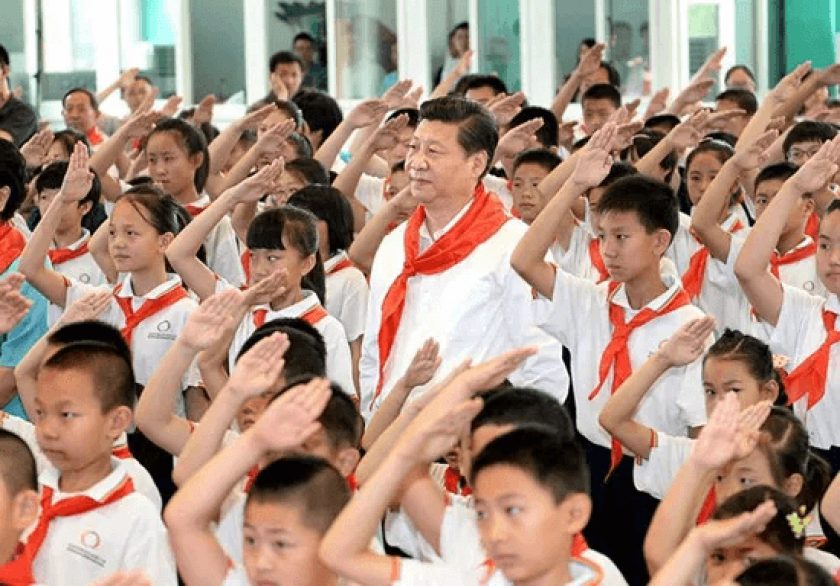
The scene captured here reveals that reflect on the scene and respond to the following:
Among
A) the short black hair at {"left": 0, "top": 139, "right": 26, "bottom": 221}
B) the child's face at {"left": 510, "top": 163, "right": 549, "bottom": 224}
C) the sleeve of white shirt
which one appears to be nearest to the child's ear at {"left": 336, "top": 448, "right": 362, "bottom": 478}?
the sleeve of white shirt

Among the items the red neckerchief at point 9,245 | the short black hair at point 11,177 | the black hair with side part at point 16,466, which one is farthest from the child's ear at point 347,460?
the short black hair at point 11,177

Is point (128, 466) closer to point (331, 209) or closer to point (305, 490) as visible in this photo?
point (305, 490)

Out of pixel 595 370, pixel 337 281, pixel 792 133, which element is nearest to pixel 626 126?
pixel 792 133

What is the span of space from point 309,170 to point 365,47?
21.7 feet

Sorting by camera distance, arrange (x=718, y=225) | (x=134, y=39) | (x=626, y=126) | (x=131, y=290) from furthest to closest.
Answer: (x=134, y=39)
(x=626, y=126)
(x=718, y=225)
(x=131, y=290)

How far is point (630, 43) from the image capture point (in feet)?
41.7

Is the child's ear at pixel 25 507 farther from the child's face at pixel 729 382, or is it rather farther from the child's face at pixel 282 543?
the child's face at pixel 729 382

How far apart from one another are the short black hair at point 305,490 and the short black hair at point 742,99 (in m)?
6.00

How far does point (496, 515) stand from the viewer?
3002 mm

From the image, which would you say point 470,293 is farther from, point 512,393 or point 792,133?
point 792,133

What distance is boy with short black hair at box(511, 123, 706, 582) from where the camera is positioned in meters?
4.65

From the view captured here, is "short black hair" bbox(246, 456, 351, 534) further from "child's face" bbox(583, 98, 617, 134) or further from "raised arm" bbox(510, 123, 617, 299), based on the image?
"child's face" bbox(583, 98, 617, 134)

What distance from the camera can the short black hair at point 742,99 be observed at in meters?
8.91

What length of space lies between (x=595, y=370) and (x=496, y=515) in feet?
6.19
